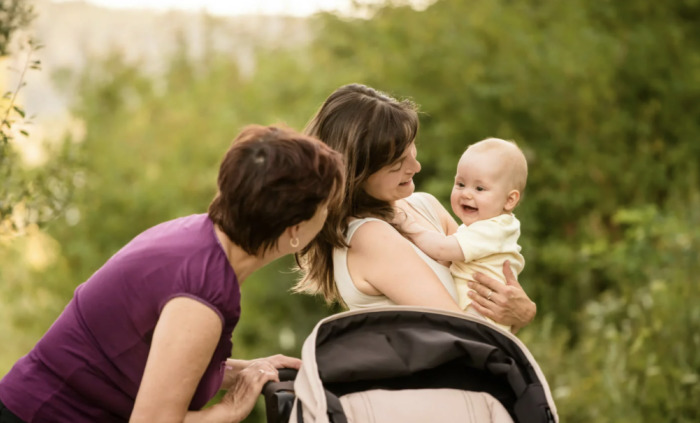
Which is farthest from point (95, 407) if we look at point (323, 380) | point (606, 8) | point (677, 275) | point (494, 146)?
point (606, 8)

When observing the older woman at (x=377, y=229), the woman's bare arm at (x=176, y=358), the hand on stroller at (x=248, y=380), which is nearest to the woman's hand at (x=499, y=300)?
the older woman at (x=377, y=229)

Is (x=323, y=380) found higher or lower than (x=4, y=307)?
higher

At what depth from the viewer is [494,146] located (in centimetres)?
315

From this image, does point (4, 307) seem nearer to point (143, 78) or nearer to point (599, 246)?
point (143, 78)

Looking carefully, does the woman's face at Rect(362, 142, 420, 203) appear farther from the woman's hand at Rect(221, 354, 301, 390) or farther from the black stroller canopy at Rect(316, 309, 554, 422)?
the woman's hand at Rect(221, 354, 301, 390)

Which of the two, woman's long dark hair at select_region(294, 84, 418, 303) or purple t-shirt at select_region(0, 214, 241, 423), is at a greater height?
woman's long dark hair at select_region(294, 84, 418, 303)

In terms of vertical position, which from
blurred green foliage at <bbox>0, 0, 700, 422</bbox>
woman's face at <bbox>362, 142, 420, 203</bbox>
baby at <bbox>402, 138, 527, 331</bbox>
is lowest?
blurred green foliage at <bbox>0, 0, 700, 422</bbox>

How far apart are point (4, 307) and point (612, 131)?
331 inches

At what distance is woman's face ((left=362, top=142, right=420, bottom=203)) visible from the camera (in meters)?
2.96

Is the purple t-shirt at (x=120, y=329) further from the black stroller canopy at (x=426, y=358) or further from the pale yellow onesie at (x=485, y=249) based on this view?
the pale yellow onesie at (x=485, y=249)

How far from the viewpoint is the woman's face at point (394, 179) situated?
2955mm

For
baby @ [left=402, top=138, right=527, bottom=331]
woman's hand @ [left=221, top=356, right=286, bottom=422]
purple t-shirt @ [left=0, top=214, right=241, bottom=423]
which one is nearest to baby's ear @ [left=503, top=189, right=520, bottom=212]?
baby @ [left=402, top=138, right=527, bottom=331]

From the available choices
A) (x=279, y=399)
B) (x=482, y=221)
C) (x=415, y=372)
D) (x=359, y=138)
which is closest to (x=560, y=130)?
(x=482, y=221)

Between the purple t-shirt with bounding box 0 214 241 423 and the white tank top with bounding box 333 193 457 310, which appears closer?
the purple t-shirt with bounding box 0 214 241 423
